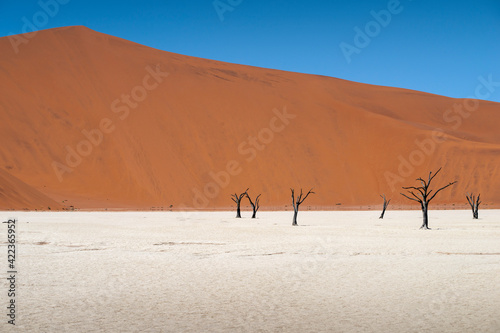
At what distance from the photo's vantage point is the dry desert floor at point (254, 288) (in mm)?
6156

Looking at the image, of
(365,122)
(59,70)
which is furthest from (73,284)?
(365,122)

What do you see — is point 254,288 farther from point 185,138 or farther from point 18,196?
point 185,138

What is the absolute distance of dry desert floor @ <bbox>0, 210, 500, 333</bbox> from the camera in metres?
6.16

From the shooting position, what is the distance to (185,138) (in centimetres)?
6850
